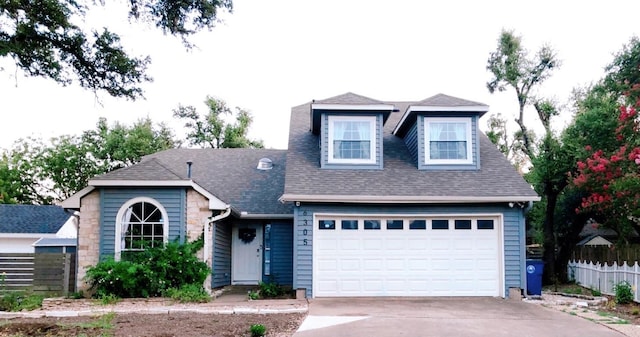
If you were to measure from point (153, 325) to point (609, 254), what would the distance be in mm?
11588

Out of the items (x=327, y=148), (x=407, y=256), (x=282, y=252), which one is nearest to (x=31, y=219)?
A: (x=282, y=252)

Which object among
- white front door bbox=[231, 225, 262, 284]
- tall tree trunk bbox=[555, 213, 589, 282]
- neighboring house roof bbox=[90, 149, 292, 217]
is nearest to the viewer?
neighboring house roof bbox=[90, 149, 292, 217]

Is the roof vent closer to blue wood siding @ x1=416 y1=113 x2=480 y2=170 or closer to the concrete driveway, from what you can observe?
blue wood siding @ x1=416 y1=113 x2=480 y2=170

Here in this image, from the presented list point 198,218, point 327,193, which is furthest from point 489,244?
point 198,218

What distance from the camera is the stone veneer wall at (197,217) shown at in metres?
14.1

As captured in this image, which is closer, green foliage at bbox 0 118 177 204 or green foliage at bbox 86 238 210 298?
green foliage at bbox 86 238 210 298

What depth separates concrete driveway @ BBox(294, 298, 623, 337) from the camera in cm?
875

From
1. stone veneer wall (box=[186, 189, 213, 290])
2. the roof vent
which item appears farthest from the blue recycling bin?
the roof vent

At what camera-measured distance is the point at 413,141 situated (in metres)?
15.7

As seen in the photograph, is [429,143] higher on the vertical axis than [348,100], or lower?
lower

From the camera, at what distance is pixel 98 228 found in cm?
1396

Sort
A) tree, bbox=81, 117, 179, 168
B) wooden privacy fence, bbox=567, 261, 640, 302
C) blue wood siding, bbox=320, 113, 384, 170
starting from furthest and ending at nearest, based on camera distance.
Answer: tree, bbox=81, 117, 179, 168 → blue wood siding, bbox=320, 113, 384, 170 → wooden privacy fence, bbox=567, 261, 640, 302

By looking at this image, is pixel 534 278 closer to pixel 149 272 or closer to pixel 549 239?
pixel 549 239

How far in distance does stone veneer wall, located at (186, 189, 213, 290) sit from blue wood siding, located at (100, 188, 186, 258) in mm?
162
